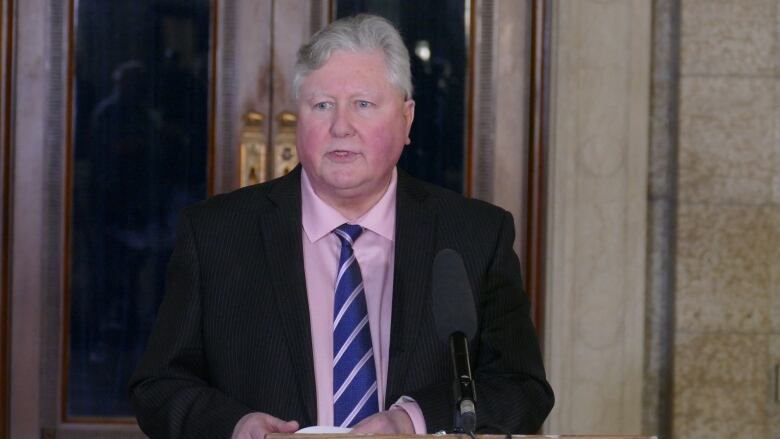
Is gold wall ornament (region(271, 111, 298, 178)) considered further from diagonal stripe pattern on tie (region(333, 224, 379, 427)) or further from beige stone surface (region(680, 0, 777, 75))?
diagonal stripe pattern on tie (region(333, 224, 379, 427))

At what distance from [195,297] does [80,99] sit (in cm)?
237

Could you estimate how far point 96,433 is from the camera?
4.76 metres

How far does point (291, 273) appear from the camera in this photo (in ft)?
8.55

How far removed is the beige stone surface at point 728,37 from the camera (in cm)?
454

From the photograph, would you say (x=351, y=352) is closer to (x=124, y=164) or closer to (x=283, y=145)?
(x=283, y=145)

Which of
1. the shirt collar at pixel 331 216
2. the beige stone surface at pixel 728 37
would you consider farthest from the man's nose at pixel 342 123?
the beige stone surface at pixel 728 37

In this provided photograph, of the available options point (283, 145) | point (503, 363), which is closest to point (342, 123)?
point (503, 363)

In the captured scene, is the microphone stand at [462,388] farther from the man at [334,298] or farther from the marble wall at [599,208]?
the marble wall at [599,208]

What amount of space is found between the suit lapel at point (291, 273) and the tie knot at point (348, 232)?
84 mm

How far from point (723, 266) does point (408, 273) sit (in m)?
2.21

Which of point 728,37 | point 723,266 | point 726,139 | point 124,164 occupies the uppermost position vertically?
point 728,37

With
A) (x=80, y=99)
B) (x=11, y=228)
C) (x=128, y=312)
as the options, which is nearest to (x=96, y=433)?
(x=128, y=312)

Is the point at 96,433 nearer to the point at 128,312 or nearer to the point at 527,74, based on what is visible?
the point at 128,312

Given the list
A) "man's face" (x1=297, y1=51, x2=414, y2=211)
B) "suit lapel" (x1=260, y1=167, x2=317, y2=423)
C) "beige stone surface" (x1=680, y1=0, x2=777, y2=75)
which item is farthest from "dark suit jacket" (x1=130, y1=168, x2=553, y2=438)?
"beige stone surface" (x1=680, y1=0, x2=777, y2=75)
